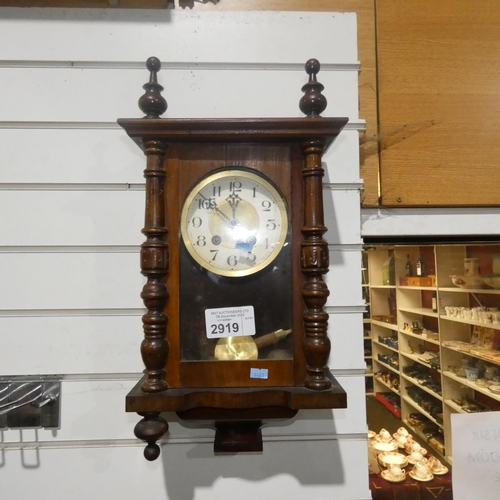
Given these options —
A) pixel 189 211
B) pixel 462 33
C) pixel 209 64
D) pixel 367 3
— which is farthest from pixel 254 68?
pixel 462 33

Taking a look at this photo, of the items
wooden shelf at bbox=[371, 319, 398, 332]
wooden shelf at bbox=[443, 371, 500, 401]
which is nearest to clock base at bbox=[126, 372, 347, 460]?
wooden shelf at bbox=[371, 319, 398, 332]

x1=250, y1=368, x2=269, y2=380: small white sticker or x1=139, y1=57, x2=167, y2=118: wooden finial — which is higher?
x1=139, y1=57, x2=167, y2=118: wooden finial

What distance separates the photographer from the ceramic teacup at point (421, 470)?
1021mm

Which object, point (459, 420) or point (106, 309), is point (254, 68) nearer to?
point (106, 309)

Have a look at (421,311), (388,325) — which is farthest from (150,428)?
(421,311)

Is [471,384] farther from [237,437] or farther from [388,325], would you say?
[237,437]

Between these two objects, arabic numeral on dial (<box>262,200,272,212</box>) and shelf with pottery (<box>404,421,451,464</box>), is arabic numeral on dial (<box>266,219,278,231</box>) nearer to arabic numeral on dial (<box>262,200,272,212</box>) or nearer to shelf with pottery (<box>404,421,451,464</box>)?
arabic numeral on dial (<box>262,200,272,212</box>)

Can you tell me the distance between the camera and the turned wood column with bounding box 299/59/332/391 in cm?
67

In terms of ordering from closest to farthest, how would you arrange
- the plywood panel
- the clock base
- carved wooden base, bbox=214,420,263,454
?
1. the clock base
2. carved wooden base, bbox=214,420,263,454
3. the plywood panel

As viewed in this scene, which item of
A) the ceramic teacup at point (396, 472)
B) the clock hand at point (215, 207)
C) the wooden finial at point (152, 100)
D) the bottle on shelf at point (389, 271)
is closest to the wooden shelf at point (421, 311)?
the bottle on shelf at point (389, 271)

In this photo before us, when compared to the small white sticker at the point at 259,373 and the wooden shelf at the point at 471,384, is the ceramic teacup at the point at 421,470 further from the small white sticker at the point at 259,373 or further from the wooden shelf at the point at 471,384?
the small white sticker at the point at 259,373

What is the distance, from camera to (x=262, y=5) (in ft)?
3.10

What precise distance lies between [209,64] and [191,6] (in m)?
0.17

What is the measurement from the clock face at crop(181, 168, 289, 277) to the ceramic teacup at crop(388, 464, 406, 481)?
2.58 feet
